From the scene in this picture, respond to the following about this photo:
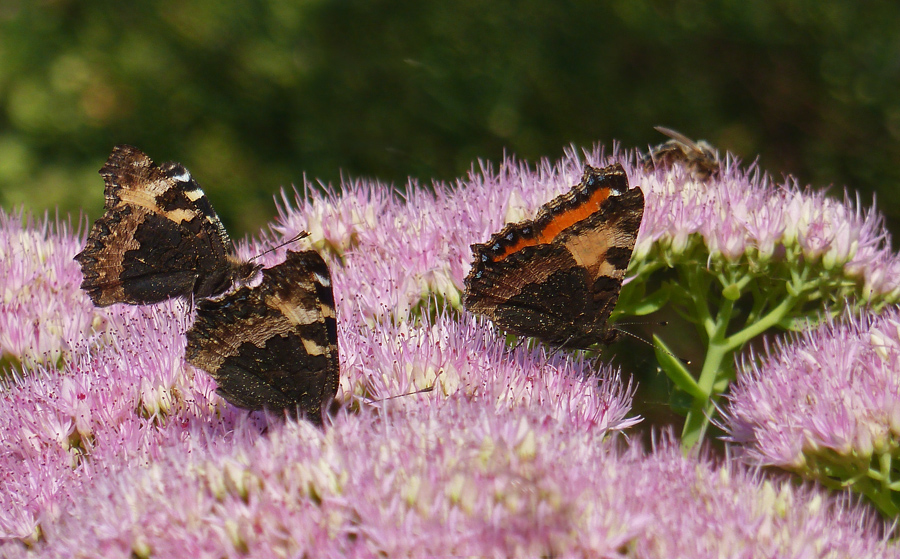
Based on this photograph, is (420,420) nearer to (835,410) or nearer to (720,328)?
(835,410)

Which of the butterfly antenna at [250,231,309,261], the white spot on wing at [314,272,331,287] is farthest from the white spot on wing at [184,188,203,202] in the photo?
the white spot on wing at [314,272,331,287]

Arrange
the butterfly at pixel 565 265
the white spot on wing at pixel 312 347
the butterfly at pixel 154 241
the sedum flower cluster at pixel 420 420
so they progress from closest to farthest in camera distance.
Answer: the sedum flower cluster at pixel 420 420 < the white spot on wing at pixel 312 347 < the butterfly at pixel 565 265 < the butterfly at pixel 154 241

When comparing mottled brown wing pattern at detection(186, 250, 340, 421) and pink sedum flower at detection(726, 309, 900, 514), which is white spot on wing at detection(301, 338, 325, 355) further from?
pink sedum flower at detection(726, 309, 900, 514)

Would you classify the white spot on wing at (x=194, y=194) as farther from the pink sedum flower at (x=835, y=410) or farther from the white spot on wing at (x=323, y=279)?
the pink sedum flower at (x=835, y=410)

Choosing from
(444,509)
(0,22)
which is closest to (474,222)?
(444,509)

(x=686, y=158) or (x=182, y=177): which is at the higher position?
(x=686, y=158)

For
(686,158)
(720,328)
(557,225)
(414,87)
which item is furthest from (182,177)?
(414,87)

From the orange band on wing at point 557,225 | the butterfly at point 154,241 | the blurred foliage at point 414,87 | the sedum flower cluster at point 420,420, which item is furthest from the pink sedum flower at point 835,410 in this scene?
the blurred foliage at point 414,87
